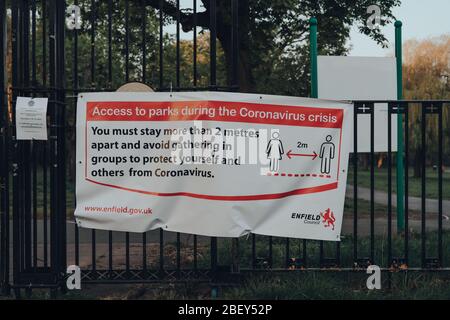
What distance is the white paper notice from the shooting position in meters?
5.68

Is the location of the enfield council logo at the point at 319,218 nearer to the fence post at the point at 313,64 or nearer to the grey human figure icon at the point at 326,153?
the grey human figure icon at the point at 326,153

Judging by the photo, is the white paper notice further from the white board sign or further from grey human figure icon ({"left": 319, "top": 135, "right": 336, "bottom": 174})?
the white board sign

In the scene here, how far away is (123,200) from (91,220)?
377mm

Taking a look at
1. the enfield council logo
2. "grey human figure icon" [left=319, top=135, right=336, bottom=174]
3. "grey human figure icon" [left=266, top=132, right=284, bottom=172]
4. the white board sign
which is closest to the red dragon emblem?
the enfield council logo

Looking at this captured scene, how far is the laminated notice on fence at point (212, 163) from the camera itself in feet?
18.7

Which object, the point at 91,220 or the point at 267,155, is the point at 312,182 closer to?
the point at 267,155

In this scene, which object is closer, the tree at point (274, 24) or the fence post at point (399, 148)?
the fence post at point (399, 148)

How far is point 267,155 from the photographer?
5.75m

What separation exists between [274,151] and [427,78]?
33539mm

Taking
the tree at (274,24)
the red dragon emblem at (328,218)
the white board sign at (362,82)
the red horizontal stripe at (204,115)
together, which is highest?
the tree at (274,24)

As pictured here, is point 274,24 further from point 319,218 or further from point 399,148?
point 319,218

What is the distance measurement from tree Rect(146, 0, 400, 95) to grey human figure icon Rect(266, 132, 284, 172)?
8315mm

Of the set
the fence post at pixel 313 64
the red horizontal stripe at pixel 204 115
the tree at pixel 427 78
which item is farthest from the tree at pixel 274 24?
the tree at pixel 427 78

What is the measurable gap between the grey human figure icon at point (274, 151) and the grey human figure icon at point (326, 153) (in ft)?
1.28
